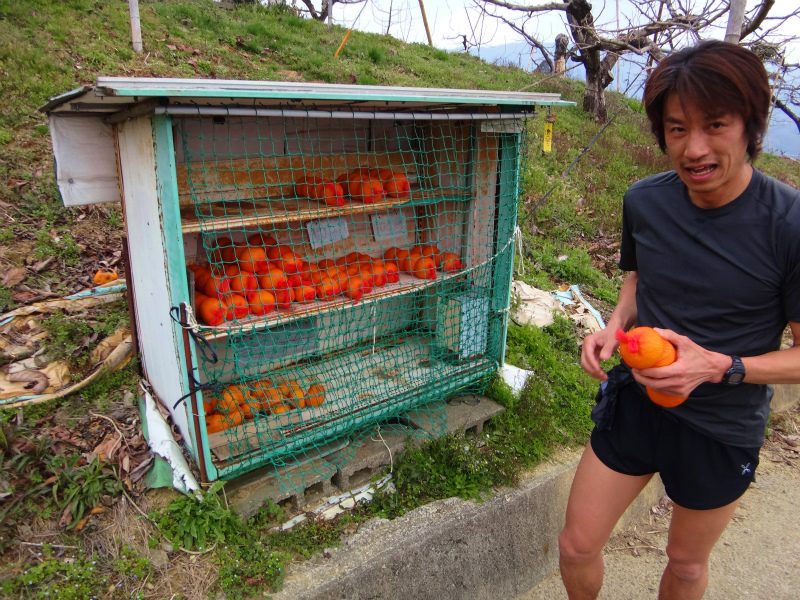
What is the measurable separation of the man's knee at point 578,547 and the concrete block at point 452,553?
89 cm

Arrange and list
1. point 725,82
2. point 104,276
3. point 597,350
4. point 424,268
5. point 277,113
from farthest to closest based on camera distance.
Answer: point 104,276 → point 424,268 → point 277,113 → point 597,350 → point 725,82

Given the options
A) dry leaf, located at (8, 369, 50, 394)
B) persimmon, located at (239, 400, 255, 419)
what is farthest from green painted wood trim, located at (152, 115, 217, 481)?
dry leaf, located at (8, 369, 50, 394)

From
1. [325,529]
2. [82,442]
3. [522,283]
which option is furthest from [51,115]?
[522,283]

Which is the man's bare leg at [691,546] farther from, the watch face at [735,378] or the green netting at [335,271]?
the green netting at [335,271]

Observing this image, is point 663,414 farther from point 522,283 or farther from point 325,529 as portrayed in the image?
point 522,283

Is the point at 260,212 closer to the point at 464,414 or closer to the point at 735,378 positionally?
the point at 464,414

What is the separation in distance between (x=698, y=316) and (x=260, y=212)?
223cm

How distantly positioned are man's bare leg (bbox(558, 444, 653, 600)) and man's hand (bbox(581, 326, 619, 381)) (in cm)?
38

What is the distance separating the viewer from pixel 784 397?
193 inches

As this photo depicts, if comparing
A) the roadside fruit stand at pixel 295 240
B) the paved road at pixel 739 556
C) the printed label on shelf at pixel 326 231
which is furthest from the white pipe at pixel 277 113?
the paved road at pixel 739 556

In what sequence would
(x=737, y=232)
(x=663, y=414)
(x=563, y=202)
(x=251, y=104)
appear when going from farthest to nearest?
(x=563, y=202) < (x=251, y=104) < (x=663, y=414) < (x=737, y=232)

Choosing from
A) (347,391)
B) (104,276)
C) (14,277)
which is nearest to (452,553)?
(347,391)

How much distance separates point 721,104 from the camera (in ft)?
4.97

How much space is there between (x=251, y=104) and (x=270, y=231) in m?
0.97
